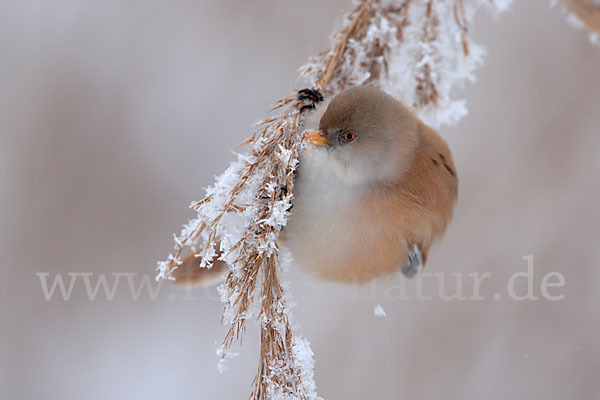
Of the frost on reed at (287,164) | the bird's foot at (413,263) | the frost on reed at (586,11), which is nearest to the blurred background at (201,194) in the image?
the bird's foot at (413,263)

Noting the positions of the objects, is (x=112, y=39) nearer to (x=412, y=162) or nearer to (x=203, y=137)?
(x=203, y=137)

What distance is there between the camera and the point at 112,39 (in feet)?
10.9

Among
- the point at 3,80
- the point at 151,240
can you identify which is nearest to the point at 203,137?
the point at 151,240

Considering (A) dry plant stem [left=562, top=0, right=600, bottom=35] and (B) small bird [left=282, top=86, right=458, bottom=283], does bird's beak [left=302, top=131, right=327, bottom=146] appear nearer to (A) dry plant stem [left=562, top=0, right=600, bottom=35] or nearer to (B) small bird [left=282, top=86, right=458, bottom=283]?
(B) small bird [left=282, top=86, right=458, bottom=283]

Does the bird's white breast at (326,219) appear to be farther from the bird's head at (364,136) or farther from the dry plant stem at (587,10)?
the dry plant stem at (587,10)

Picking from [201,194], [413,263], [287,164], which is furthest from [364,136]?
[201,194]

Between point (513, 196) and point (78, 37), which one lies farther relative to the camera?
point (78, 37)

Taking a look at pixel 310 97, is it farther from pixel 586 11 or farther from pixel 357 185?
pixel 586 11

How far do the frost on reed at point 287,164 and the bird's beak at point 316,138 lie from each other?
1.5 inches

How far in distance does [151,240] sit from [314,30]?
5.60ft

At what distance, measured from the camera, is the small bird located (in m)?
1.60

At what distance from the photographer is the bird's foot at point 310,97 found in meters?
1.59

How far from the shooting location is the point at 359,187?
1629mm

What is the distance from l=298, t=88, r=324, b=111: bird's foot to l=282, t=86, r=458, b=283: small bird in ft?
0.14
